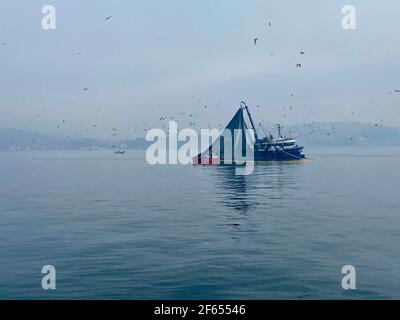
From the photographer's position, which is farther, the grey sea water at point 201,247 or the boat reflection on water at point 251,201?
the boat reflection on water at point 251,201

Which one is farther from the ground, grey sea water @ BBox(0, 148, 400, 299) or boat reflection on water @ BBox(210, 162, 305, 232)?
boat reflection on water @ BBox(210, 162, 305, 232)

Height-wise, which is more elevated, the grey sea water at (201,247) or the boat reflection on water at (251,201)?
the boat reflection on water at (251,201)

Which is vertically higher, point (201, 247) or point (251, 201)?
point (251, 201)

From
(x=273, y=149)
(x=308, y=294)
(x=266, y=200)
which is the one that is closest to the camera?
(x=308, y=294)

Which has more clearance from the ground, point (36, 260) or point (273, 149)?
point (273, 149)

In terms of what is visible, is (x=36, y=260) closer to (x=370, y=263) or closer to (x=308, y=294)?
(x=308, y=294)

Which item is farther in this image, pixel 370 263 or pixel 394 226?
pixel 394 226

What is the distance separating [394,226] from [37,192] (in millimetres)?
55473

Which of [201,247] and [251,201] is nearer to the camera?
[201,247]

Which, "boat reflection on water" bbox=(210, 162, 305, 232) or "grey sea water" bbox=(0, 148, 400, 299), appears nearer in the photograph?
"grey sea water" bbox=(0, 148, 400, 299)

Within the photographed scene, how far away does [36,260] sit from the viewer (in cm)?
2806
